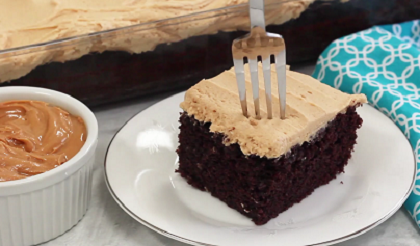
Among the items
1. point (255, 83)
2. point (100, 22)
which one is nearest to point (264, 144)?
point (255, 83)

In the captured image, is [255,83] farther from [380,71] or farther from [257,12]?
[380,71]

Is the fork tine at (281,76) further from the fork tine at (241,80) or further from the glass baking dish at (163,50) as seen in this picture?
the glass baking dish at (163,50)

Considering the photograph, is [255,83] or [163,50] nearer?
[255,83]

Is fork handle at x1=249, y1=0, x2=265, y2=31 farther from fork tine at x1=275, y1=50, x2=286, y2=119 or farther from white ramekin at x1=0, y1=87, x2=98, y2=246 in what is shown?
white ramekin at x1=0, y1=87, x2=98, y2=246

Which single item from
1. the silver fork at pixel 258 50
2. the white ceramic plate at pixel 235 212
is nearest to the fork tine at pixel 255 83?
the silver fork at pixel 258 50

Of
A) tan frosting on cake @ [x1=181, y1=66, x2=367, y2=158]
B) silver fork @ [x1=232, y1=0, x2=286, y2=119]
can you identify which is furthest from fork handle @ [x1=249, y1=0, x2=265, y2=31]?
tan frosting on cake @ [x1=181, y1=66, x2=367, y2=158]

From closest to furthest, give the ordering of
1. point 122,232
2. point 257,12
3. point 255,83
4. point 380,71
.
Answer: point 257,12 < point 255,83 < point 122,232 < point 380,71

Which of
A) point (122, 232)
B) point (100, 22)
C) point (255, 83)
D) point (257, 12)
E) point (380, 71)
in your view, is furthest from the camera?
point (380, 71)

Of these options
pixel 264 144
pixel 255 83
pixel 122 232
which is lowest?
pixel 122 232
